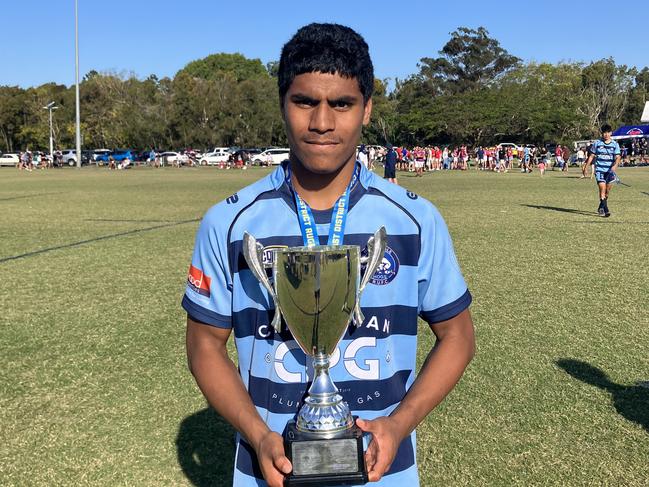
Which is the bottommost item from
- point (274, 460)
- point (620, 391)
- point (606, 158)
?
point (620, 391)

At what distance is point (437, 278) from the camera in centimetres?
182

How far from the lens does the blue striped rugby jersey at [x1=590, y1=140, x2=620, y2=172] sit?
48.8ft

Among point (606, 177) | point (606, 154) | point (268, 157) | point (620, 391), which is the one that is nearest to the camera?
point (620, 391)

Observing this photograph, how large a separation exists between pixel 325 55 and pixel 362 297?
0.60 m

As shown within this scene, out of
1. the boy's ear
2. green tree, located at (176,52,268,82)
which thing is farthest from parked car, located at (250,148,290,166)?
the boy's ear

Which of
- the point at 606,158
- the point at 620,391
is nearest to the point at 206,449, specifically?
the point at 620,391

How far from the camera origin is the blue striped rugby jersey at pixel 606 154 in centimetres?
1487

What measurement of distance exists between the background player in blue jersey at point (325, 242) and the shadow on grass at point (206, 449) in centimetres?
204

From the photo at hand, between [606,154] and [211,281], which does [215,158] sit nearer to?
[606,154]

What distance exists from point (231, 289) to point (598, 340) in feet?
16.4

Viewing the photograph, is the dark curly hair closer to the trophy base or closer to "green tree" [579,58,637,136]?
the trophy base

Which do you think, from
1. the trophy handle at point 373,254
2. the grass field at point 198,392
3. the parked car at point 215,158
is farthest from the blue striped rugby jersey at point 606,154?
the parked car at point 215,158

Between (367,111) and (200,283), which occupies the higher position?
(367,111)

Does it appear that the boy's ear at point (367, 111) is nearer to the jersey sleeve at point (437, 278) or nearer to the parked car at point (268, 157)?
the jersey sleeve at point (437, 278)
